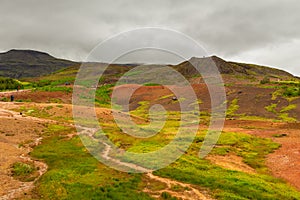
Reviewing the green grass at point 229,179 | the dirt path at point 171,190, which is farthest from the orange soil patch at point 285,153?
the dirt path at point 171,190

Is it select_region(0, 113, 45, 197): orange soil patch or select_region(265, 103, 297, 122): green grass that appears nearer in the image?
select_region(0, 113, 45, 197): orange soil patch

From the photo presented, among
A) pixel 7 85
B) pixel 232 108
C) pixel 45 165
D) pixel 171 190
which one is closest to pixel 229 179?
pixel 171 190

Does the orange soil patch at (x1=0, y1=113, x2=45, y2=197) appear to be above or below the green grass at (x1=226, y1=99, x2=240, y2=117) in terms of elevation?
below

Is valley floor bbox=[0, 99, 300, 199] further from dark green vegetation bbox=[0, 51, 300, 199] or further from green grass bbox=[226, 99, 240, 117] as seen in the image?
green grass bbox=[226, 99, 240, 117]

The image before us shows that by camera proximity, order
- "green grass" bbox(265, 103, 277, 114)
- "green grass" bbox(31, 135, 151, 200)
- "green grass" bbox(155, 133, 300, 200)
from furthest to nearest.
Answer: "green grass" bbox(265, 103, 277, 114) < "green grass" bbox(155, 133, 300, 200) < "green grass" bbox(31, 135, 151, 200)

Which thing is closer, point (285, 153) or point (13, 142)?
point (13, 142)

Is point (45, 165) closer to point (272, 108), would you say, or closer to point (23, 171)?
point (23, 171)

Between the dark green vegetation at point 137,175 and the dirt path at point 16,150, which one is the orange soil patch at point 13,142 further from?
the dark green vegetation at point 137,175

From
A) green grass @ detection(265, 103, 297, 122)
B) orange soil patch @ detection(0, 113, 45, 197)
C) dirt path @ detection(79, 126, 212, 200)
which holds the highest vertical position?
green grass @ detection(265, 103, 297, 122)

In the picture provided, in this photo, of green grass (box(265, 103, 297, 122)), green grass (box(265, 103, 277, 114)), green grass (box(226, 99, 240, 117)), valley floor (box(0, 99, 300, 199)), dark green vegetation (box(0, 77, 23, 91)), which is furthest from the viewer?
dark green vegetation (box(0, 77, 23, 91))

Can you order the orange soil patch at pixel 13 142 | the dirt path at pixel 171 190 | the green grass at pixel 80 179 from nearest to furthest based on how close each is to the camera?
the green grass at pixel 80 179 → the dirt path at pixel 171 190 → the orange soil patch at pixel 13 142

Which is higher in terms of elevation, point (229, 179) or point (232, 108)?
point (232, 108)

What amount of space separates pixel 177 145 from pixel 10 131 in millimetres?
24338

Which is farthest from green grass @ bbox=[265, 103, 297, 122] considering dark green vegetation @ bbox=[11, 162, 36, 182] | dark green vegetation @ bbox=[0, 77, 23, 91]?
dark green vegetation @ bbox=[0, 77, 23, 91]
